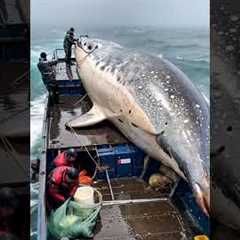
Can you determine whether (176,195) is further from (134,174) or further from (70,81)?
(70,81)

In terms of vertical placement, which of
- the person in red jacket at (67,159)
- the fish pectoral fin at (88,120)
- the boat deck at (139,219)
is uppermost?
the fish pectoral fin at (88,120)

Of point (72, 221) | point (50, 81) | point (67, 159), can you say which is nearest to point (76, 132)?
point (67, 159)

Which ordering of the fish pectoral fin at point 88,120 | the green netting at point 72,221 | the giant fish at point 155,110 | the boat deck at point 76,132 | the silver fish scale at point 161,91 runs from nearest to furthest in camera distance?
the green netting at point 72,221 → the giant fish at point 155,110 → the silver fish scale at point 161,91 → the boat deck at point 76,132 → the fish pectoral fin at point 88,120

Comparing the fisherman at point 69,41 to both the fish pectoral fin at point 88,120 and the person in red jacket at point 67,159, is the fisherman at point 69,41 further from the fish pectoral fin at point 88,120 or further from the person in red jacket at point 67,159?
the person in red jacket at point 67,159

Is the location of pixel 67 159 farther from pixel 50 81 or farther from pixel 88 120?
pixel 50 81

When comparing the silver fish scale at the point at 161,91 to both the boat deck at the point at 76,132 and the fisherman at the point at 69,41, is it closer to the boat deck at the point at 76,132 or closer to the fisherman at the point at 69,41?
the boat deck at the point at 76,132

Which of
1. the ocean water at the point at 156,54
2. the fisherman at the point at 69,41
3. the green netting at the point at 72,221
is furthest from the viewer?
the fisherman at the point at 69,41

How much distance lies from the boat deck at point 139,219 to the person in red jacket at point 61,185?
56cm

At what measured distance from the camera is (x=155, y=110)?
695cm

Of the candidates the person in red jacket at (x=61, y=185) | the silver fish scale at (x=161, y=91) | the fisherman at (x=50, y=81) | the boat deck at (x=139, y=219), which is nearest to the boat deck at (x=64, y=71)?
the fisherman at (x=50, y=81)

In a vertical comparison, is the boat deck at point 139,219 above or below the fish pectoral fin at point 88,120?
below

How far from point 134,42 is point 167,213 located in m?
36.8

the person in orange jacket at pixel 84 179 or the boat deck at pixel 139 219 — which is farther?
the person in orange jacket at pixel 84 179

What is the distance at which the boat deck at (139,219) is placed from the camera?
234 inches
